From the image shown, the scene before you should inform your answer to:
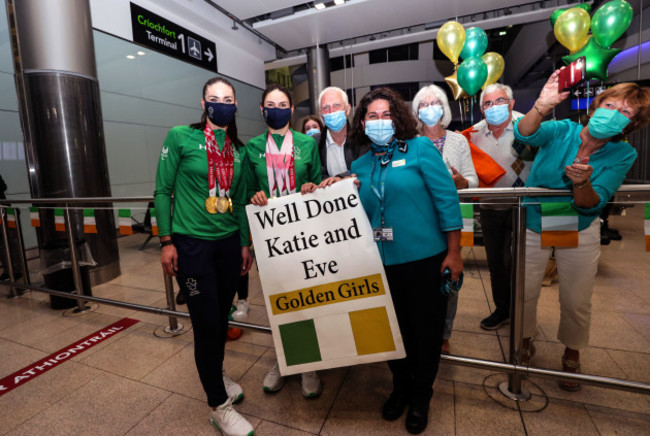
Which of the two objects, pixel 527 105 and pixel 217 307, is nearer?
pixel 217 307

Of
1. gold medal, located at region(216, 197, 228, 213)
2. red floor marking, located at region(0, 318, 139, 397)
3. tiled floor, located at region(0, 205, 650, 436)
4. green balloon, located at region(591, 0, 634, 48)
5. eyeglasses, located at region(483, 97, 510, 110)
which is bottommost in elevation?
tiled floor, located at region(0, 205, 650, 436)

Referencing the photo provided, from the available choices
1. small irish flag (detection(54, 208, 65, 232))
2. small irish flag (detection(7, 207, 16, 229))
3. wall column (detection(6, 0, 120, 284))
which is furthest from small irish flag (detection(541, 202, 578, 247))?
small irish flag (detection(7, 207, 16, 229))

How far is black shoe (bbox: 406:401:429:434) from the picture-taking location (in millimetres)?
1578

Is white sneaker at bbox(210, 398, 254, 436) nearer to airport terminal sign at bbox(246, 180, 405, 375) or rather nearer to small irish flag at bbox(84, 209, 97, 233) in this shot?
airport terminal sign at bbox(246, 180, 405, 375)

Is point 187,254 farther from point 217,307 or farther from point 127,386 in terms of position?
point 127,386

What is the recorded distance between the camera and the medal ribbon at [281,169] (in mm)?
1699

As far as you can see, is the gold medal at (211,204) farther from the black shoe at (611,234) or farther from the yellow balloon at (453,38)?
the black shoe at (611,234)

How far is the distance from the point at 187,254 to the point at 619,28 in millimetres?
4648

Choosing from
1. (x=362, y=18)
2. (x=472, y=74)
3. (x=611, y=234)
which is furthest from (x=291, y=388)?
(x=362, y=18)

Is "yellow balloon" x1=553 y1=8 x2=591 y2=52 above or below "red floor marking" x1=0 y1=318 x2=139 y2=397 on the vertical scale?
above

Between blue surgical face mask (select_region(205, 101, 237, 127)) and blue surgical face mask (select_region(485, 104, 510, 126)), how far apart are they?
149 cm

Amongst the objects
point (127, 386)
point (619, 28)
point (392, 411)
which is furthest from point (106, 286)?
point (619, 28)

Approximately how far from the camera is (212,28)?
22.8 ft

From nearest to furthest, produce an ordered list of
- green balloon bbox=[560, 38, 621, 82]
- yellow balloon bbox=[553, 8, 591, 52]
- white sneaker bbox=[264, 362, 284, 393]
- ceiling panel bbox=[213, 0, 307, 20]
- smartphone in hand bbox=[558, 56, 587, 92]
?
smartphone in hand bbox=[558, 56, 587, 92] < white sneaker bbox=[264, 362, 284, 393] < green balloon bbox=[560, 38, 621, 82] < yellow balloon bbox=[553, 8, 591, 52] < ceiling panel bbox=[213, 0, 307, 20]
